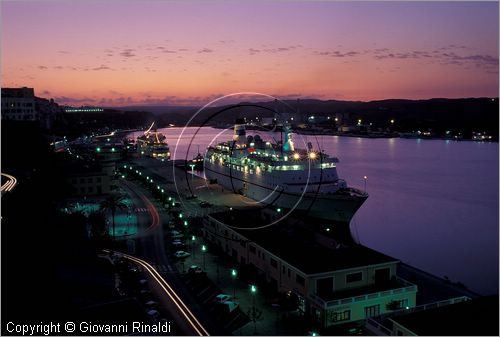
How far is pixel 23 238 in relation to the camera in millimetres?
10484

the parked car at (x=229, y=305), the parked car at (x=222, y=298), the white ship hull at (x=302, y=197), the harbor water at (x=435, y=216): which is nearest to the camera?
the parked car at (x=229, y=305)

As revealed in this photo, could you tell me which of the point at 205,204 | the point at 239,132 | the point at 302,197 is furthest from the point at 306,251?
the point at 239,132

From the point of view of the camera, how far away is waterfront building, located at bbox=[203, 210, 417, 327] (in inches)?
359

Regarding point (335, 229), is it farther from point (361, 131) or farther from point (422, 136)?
point (361, 131)

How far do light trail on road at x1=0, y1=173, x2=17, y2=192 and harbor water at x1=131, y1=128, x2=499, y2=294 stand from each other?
13.1 metres

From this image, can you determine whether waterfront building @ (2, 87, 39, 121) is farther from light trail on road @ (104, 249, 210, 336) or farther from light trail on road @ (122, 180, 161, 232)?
light trail on road @ (104, 249, 210, 336)

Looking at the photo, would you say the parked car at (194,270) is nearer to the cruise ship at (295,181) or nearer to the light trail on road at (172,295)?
the light trail on road at (172,295)

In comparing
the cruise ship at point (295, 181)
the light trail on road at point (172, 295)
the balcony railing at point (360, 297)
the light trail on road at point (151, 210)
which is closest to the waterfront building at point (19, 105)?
the light trail on road at point (151, 210)

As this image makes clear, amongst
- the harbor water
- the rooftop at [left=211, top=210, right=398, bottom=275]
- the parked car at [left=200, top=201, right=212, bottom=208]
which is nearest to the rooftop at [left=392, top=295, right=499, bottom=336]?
the rooftop at [left=211, top=210, right=398, bottom=275]

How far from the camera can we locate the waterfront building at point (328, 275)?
9.11 meters

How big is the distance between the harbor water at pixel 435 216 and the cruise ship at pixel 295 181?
1970 mm

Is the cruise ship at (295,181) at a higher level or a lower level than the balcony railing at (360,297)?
higher

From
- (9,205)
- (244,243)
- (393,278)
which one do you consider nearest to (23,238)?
(9,205)

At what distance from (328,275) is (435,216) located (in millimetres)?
16580
